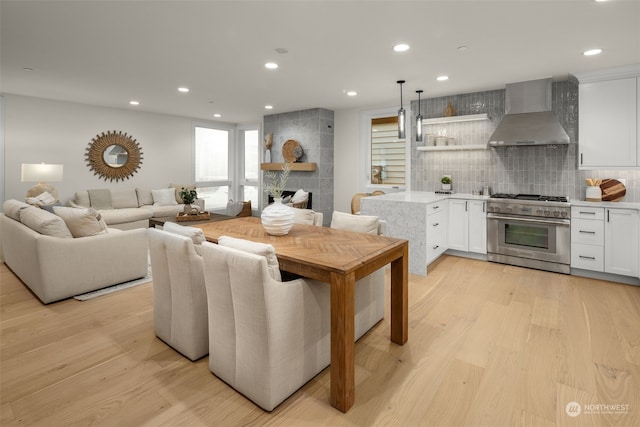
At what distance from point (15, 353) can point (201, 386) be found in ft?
4.92

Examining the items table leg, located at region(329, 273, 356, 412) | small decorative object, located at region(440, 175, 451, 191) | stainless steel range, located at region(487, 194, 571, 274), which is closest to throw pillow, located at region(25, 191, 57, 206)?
table leg, located at region(329, 273, 356, 412)

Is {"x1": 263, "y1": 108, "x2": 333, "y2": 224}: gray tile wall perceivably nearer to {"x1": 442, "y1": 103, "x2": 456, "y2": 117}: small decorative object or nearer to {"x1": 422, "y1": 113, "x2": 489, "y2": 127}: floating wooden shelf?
{"x1": 422, "y1": 113, "x2": 489, "y2": 127}: floating wooden shelf

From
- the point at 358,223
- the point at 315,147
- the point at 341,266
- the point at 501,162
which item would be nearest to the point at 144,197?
the point at 315,147

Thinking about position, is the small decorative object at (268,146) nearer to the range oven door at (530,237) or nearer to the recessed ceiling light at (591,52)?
the range oven door at (530,237)

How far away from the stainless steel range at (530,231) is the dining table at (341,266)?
2785mm

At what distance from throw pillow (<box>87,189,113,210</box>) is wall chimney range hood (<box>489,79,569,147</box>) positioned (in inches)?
266

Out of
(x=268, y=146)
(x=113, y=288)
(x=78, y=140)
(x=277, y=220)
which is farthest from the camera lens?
(x=268, y=146)

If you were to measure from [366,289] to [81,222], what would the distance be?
9.86 ft

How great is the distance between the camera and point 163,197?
23.5 feet

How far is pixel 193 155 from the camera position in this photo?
8.20m

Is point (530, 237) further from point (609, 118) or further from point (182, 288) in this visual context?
point (182, 288)

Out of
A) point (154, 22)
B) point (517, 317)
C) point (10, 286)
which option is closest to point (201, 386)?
point (517, 317)

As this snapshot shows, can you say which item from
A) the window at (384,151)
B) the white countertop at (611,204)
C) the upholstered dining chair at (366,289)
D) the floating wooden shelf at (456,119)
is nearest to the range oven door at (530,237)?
the white countertop at (611,204)

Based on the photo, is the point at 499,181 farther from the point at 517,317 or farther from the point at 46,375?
the point at 46,375
